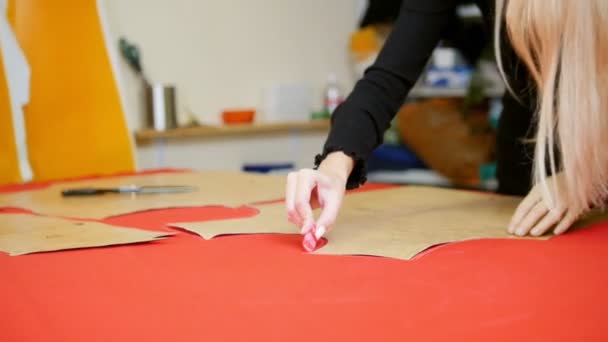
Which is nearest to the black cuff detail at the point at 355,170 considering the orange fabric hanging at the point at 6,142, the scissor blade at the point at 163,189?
the scissor blade at the point at 163,189

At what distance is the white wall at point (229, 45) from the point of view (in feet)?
6.47

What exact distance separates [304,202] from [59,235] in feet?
0.93

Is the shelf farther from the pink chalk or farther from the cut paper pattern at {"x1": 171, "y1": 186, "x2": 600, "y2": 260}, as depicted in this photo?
the pink chalk

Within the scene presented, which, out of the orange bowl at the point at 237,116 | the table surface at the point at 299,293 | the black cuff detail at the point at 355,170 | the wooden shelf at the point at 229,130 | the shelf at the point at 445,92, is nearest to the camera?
the table surface at the point at 299,293

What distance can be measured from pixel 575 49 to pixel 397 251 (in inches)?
11.6

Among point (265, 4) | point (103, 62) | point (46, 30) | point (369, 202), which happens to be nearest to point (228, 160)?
point (265, 4)

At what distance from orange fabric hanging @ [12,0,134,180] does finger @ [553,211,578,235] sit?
108cm

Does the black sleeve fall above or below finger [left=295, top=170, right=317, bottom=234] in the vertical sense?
above

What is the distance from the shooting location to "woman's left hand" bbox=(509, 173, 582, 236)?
0.79 m

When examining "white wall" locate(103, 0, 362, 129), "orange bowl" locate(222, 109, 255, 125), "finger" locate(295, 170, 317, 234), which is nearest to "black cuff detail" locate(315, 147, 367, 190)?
"finger" locate(295, 170, 317, 234)

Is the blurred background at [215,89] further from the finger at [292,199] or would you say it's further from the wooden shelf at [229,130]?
the finger at [292,199]

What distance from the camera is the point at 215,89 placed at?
2.16 m

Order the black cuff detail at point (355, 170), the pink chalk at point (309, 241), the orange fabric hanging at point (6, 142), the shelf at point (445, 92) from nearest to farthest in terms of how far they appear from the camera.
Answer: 1. the pink chalk at point (309, 241)
2. the black cuff detail at point (355, 170)
3. the orange fabric hanging at point (6, 142)
4. the shelf at point (445, 92)

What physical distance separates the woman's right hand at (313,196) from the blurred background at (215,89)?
79cm
